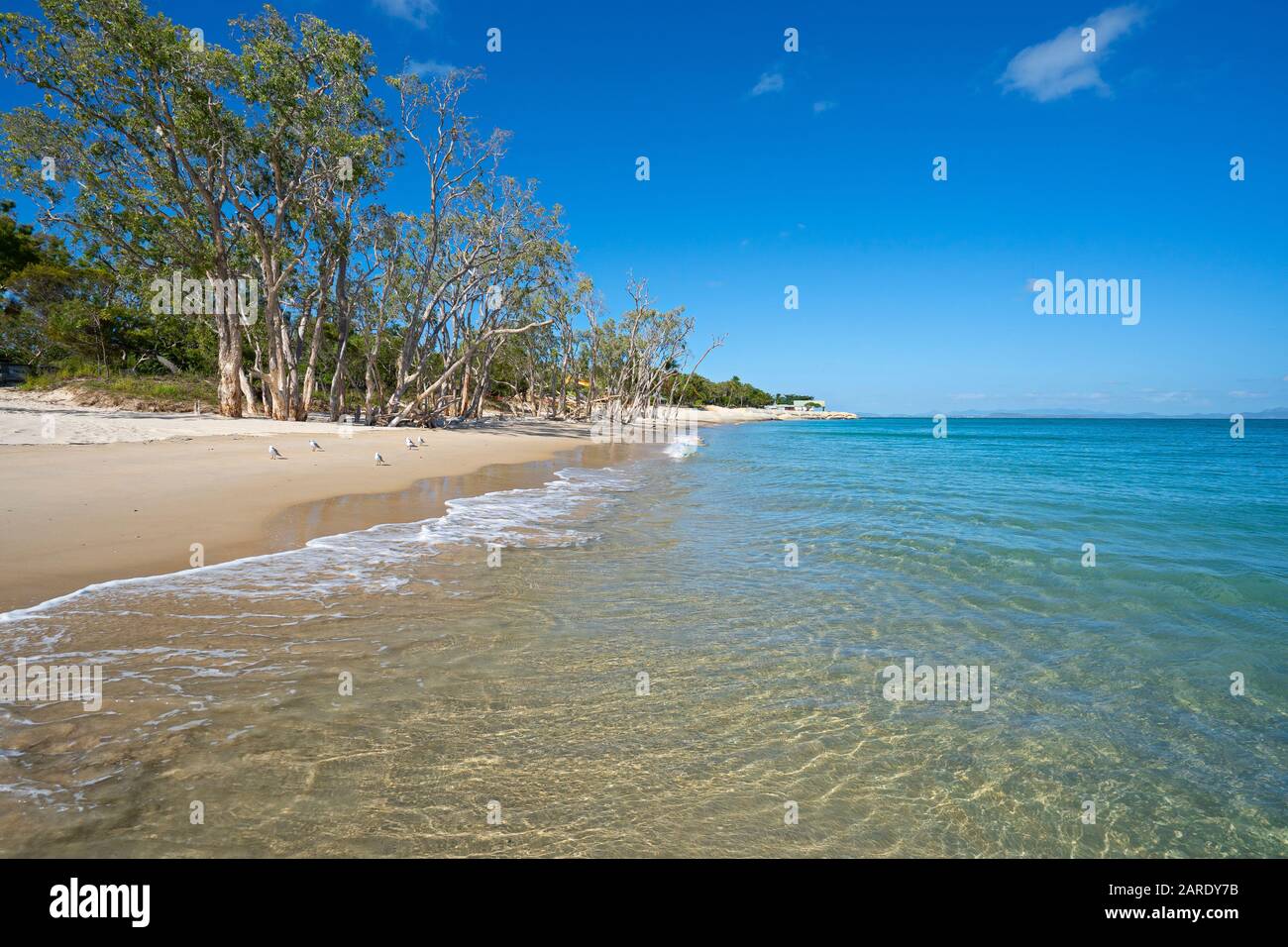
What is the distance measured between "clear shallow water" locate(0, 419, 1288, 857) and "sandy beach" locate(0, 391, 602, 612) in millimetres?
906

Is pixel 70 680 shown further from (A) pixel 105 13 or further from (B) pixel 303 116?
(A) pixel 105 13

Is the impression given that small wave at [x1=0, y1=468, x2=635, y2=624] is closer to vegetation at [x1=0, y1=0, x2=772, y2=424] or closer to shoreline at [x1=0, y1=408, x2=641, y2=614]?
shoreline at [x1=0, y1=408, x2=641, y2=614]

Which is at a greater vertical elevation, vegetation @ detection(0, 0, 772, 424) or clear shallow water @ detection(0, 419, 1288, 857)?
vegetation @ detection(0, 0, 772, 424)

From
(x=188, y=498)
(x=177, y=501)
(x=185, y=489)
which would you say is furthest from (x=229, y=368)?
(x=177, y=501)

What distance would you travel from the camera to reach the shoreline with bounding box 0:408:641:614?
21.1 feet

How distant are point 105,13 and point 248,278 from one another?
349 inches

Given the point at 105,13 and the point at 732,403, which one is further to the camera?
the point at 732,403

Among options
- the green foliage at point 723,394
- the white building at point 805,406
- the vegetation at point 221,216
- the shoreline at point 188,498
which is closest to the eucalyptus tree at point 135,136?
the vegetation at point 221,216

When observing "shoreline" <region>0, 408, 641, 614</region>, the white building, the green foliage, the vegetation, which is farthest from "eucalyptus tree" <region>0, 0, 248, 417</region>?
the white building

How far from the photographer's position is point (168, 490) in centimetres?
980

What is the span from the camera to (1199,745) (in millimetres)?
3895

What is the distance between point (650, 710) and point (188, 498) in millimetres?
9469
